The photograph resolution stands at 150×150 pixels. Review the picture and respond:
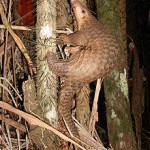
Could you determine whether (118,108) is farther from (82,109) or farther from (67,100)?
(67,100)

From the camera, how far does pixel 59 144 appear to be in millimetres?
1032

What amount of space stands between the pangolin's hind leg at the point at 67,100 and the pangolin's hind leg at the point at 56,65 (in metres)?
0.05

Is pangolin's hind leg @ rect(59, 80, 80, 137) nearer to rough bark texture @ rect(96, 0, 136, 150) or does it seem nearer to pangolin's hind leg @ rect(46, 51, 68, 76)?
pangolin's hind leg @ rect(46, 51, 68, 76)

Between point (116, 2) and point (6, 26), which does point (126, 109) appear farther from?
point (6, 26)

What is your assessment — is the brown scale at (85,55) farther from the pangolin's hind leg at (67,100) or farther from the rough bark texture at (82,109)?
the rough bark texture at (82,109)

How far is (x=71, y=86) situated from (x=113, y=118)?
596 mm

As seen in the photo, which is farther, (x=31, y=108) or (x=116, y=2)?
(x=116, y=2)

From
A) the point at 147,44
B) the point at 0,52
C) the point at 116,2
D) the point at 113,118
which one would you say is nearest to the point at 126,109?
the point at 113,118

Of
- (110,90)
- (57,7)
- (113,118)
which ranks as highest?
(57,7)

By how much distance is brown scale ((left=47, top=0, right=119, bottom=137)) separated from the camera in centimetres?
85

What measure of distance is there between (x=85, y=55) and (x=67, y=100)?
7.3 inches

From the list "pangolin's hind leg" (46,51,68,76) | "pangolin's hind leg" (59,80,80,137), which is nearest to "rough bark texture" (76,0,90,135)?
"pangolin's hind leg" (59,80,80,137)

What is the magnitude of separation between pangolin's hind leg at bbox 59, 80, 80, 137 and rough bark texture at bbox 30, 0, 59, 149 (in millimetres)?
27

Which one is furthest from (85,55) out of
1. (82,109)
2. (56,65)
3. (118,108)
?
(118,108)
